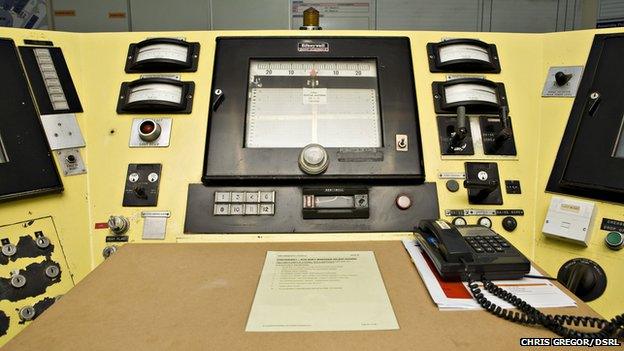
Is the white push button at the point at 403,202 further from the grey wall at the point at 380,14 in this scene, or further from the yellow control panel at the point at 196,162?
the grey wall at the point at 380,14

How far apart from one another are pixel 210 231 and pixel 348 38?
30.6 inches

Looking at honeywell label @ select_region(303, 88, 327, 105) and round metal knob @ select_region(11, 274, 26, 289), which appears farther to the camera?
honeywell label @ select_region(303, 88, 327, 105)

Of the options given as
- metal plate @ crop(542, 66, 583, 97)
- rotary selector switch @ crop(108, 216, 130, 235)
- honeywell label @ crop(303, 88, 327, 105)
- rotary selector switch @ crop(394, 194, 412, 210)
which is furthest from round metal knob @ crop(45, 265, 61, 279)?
metal plate @ crop(542, 66, 583, 97)

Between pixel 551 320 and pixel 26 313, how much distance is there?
3.74 ft

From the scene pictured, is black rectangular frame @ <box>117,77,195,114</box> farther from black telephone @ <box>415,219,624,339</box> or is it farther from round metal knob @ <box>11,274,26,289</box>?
black telephone @ <box>415,219,624,339</box>

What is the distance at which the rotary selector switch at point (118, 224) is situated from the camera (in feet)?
3.30

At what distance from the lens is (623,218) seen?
931 mm

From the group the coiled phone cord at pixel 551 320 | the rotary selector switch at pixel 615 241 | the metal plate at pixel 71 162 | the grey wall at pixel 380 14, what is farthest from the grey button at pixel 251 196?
the grey wall at pixel 380 14

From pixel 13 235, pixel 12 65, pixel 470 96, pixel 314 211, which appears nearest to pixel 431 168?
pixel 470 96

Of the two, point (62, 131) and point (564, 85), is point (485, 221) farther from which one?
point (62, 131)

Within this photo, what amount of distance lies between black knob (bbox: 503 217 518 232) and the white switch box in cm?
7

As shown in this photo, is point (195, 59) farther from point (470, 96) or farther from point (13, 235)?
point (470, 96)

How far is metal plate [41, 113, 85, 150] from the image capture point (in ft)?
3.49

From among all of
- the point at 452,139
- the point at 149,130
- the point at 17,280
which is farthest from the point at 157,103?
the point at 452,139
